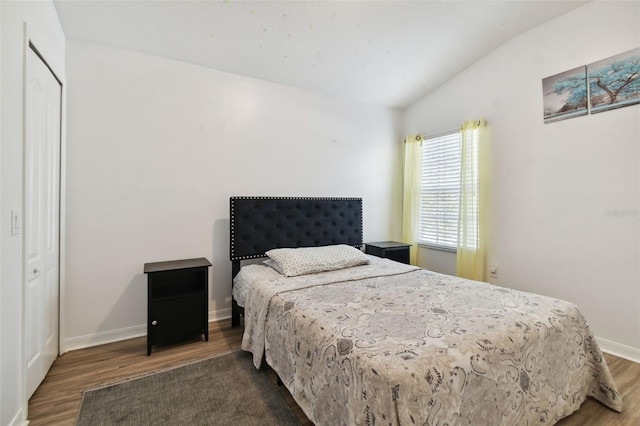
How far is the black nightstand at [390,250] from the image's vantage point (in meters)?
3.49

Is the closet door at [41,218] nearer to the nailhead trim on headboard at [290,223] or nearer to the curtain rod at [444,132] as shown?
the nailhead trim on headboard at [290,223]

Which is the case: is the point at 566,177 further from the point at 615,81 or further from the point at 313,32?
the point at 313,32

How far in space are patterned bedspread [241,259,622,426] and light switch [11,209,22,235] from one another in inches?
54.4

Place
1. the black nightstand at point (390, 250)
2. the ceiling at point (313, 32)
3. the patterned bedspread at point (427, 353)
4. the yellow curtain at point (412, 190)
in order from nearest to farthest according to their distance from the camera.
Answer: the patterned bedspread at point (427, 353) → the ceiling at point (313, 32) → the black nightstand at point (390, 250) → the yellow curtain at point (412, 190)

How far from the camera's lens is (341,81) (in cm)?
331

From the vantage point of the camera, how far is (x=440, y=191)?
3.67 metres

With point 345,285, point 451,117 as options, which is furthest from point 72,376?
point 451,117

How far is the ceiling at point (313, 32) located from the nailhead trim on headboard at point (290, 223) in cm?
134

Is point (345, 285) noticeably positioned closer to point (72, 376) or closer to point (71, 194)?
point (72, 376)

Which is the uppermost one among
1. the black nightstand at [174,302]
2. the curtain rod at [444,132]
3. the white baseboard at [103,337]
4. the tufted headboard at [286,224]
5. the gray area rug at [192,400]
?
the curtain rod at [444,132]

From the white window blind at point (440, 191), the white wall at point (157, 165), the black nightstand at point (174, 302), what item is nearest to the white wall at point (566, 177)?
the white window blind at point (440, 191)

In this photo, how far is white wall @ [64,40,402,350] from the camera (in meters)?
2.40

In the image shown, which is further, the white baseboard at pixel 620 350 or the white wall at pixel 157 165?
the white wall at pixel 157 165

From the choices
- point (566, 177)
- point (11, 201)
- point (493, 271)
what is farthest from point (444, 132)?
point (11, 201)
